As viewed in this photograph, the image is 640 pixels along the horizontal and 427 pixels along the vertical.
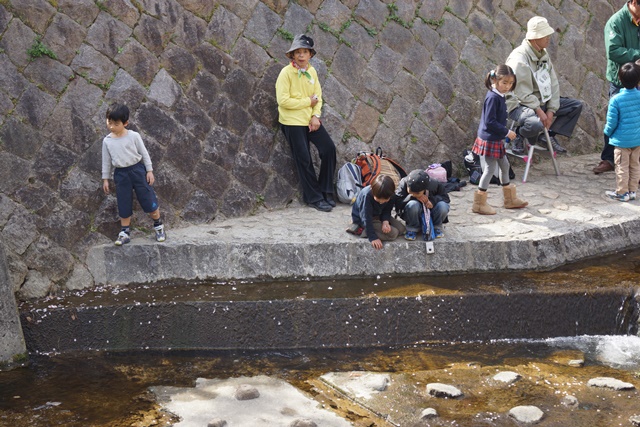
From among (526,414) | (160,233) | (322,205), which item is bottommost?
(526,414)

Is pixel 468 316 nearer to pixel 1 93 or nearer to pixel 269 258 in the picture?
pixel 269 258

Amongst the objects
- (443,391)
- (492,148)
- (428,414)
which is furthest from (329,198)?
(428,414)

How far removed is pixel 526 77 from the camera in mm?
9578

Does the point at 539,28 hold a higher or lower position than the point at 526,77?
higher

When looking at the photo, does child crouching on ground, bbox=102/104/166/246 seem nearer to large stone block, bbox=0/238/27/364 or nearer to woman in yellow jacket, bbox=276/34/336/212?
large stone block, bbox=0/238/27/364

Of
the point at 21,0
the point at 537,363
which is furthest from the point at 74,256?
the point at 537,363

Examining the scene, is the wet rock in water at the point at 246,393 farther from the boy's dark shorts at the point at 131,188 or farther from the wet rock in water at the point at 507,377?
the boy's dark shorts at the point at 131,188

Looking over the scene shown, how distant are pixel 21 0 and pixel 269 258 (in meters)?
3.07

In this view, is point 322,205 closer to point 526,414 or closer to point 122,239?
point 122,239

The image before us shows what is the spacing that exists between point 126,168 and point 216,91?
1405 millimetres

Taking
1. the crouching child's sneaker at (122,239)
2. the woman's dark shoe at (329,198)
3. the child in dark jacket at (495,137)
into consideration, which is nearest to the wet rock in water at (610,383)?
the child in dark jacket at (495,137)

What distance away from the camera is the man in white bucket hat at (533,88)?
9.49 meters

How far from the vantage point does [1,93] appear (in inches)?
299

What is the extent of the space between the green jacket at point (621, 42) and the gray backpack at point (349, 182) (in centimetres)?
314
